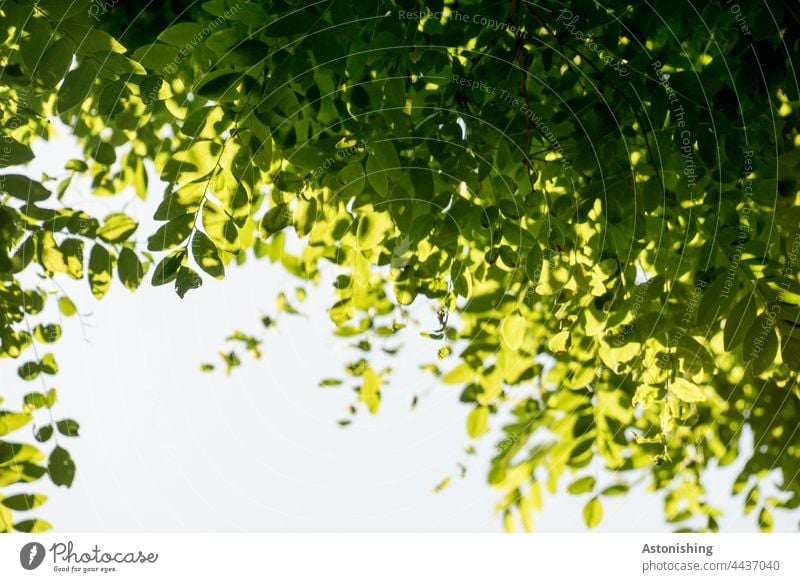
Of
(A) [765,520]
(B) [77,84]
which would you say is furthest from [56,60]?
(A) [765,520]

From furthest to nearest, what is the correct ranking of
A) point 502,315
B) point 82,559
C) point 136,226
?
point 502,315 → point 136,226 → point 82,559

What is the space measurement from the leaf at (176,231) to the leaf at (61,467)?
0.37 metres

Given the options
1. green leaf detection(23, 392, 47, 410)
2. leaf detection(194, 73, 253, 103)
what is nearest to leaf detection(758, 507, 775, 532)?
leaf detection(194, 73, 253, 103)

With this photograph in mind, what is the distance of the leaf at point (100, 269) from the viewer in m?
0.93

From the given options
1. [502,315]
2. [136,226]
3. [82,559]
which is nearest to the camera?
[82,559]

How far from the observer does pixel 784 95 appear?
3.25 ft

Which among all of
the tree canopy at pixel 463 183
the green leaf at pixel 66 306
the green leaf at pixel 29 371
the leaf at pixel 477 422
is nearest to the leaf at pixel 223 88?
the tree canopy at pixel 463 183

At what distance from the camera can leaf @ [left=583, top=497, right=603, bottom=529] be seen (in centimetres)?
98

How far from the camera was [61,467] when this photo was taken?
94 cm

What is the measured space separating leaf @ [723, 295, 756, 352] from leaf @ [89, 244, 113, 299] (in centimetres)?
93

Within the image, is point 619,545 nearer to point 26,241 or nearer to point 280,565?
point 280,565

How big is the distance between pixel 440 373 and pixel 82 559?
0.60 metres

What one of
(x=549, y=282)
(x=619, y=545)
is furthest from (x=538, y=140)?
(x=619, y=545)

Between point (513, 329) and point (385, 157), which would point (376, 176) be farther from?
point (513, 329)
